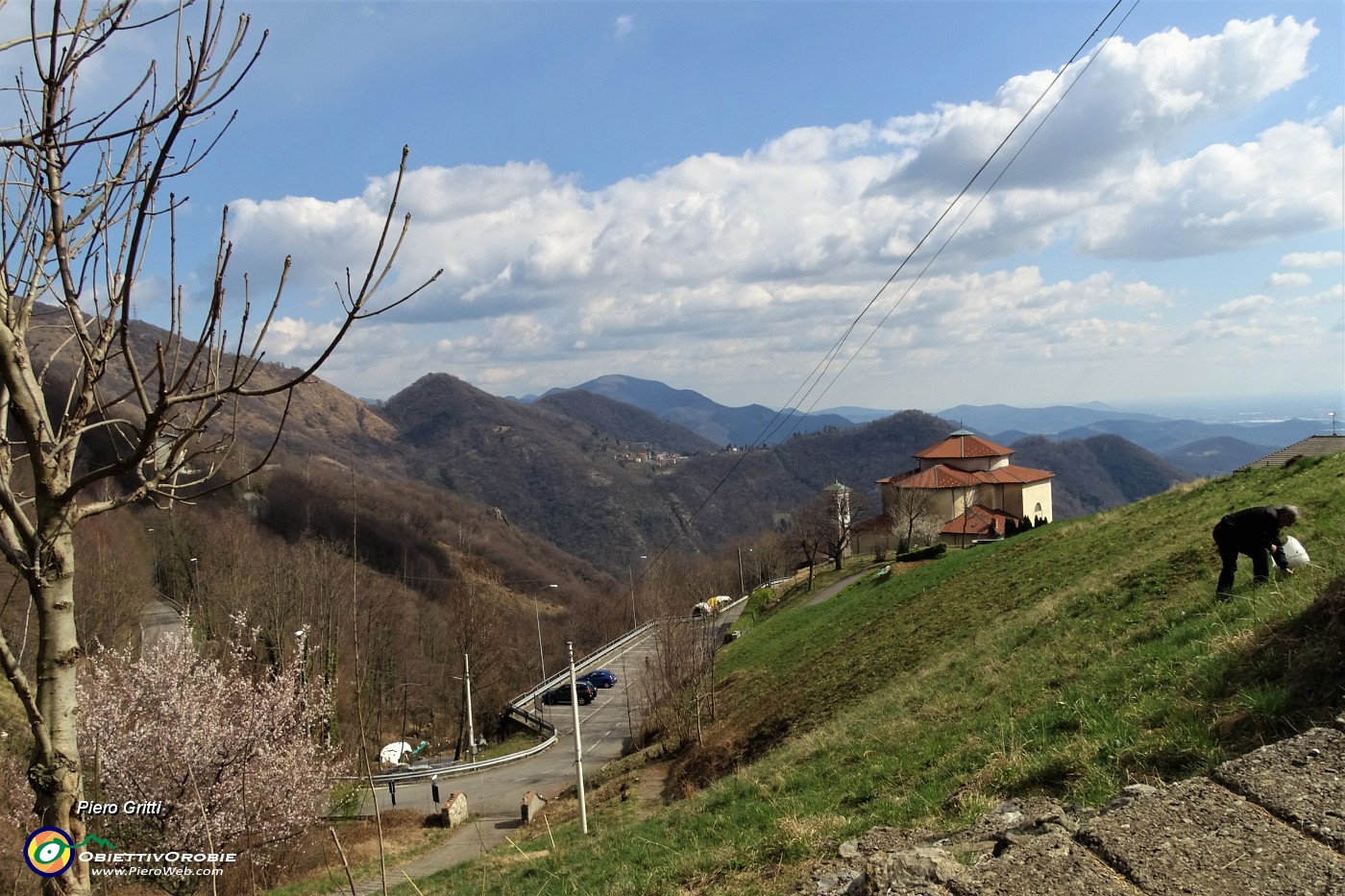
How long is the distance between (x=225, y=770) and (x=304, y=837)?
5.48m

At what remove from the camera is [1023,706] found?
10.3 metres

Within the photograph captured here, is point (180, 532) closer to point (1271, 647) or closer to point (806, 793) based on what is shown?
point (806, 793)

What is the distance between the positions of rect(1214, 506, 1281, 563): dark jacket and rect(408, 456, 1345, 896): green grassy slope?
61 cm

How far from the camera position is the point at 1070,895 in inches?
148

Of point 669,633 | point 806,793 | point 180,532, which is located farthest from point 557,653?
point 806,793

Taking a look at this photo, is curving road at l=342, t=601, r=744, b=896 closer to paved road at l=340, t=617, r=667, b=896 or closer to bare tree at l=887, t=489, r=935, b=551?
paved road at l=340, t=617, r=667, b=896

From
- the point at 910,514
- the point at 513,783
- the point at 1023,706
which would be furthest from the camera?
the point at 910,514

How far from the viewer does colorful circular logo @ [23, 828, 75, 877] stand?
277 centimetres

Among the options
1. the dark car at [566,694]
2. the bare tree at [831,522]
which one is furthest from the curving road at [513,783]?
the bare tree at [831,522]

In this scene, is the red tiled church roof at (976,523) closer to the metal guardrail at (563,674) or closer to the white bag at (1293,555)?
the metal guardrail at (563,674)

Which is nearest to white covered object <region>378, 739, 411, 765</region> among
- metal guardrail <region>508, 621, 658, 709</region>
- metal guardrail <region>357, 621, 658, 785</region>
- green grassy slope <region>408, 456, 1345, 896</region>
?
metal guardrail <region>357, 621, 658, 785</region>

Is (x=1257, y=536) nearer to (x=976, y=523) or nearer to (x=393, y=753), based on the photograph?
(x=393, y=753)

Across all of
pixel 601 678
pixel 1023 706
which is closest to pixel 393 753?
pixel 601 678

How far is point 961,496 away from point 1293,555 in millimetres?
56139
